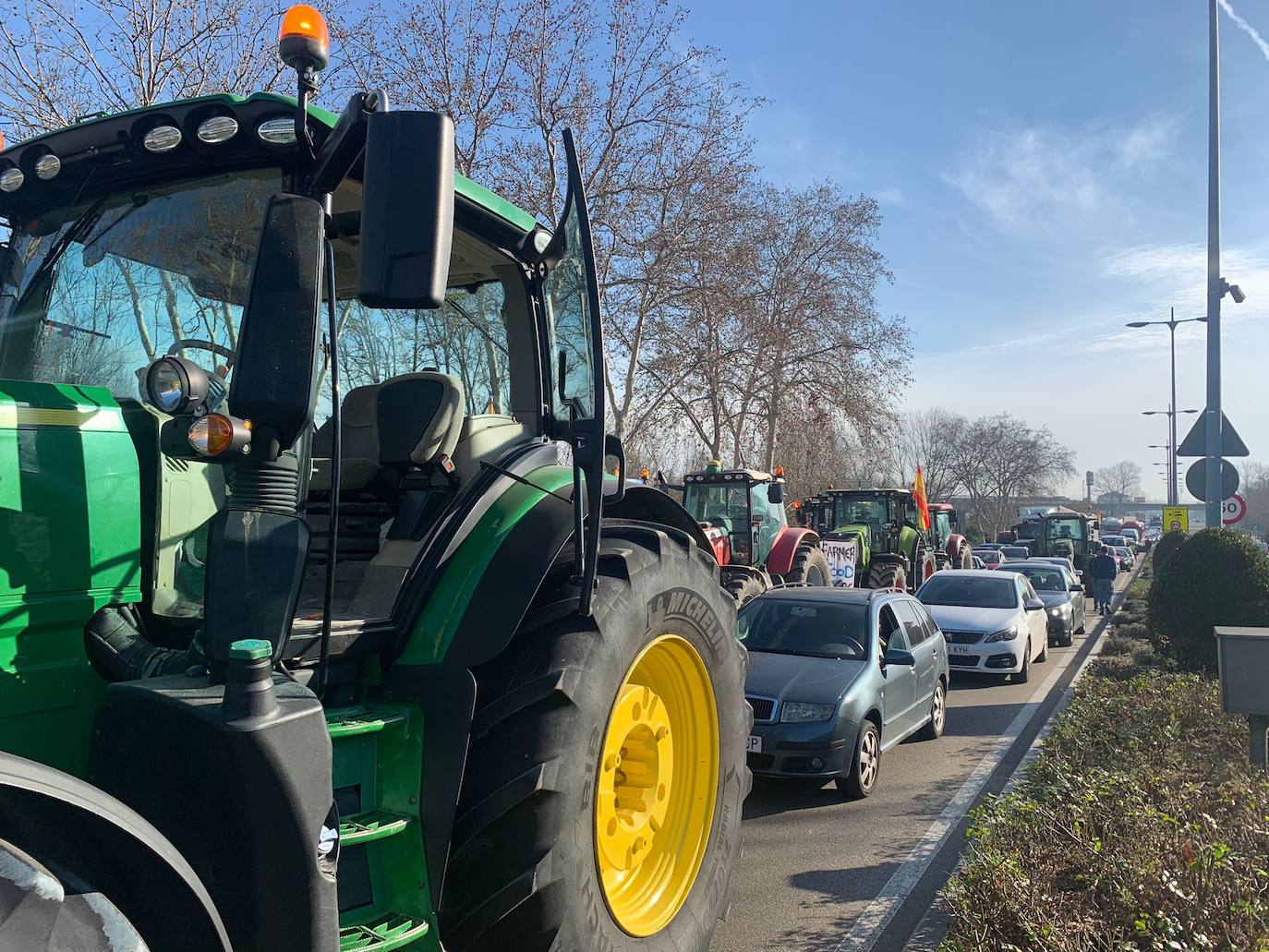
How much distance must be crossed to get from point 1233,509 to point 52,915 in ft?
49.9

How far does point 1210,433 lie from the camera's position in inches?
500

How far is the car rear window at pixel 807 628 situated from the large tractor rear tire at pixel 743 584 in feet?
13.9

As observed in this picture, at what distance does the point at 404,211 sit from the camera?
7.44 ft

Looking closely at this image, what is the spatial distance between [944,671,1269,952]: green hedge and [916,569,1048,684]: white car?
5.69m

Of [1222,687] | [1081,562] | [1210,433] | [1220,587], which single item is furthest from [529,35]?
[1081,562]

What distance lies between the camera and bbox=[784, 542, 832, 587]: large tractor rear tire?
1672cm

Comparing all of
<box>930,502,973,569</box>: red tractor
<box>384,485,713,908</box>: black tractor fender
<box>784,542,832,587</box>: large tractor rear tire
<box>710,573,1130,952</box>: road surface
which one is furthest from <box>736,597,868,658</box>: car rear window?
<box>930,502,973,569</box>: red tractor

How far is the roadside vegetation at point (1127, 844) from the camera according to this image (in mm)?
4023

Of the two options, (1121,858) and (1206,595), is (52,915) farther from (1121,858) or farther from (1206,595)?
(1206,595)

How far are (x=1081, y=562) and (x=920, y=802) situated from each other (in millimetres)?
30522

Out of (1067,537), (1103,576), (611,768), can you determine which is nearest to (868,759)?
(611,768)

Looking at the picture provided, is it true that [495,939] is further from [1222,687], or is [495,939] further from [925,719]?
[925,719]

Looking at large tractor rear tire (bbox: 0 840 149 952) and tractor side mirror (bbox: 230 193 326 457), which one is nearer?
large tractor rear tire (bbox: 0 840 149 952)

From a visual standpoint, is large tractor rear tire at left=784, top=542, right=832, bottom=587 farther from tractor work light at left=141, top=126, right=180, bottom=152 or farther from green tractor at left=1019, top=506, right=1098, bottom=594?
green tractor at left=1019, top=506, right=1098, bottom=594
